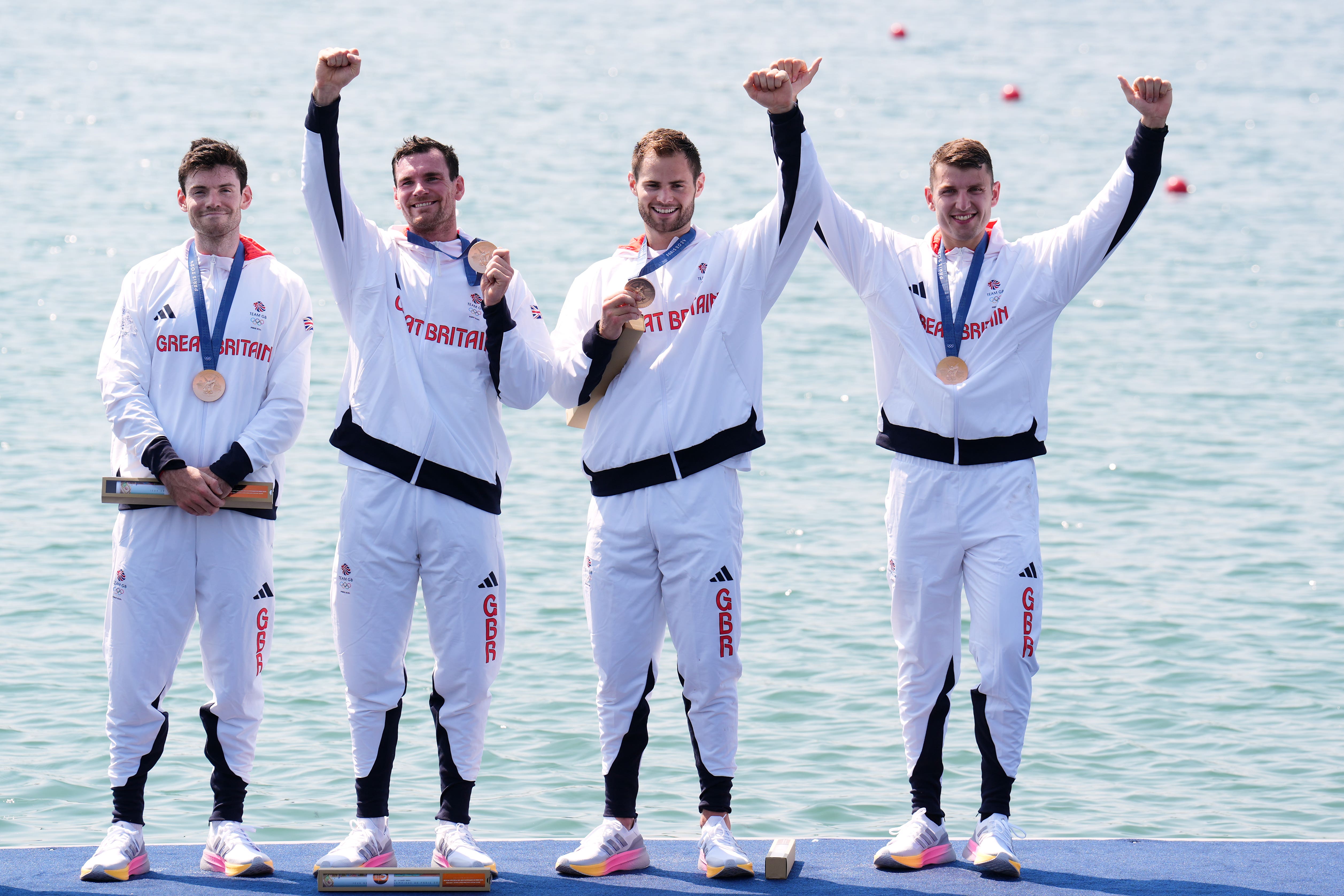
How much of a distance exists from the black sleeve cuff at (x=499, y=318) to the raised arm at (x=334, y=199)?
404 millimetres

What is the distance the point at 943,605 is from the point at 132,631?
237 cm

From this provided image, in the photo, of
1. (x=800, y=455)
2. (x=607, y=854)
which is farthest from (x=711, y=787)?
(x=800, y=455)

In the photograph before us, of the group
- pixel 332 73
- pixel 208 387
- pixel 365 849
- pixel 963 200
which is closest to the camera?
pixel 332 73

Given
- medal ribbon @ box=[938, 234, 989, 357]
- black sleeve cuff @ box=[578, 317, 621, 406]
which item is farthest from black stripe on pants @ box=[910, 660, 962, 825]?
black sleeve cuff @ box=[578, 317, 621, 406]

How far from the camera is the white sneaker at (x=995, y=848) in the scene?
4.78 m

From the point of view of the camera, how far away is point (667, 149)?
484cm

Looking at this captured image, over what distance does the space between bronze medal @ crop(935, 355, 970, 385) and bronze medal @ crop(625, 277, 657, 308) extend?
35.5 inches

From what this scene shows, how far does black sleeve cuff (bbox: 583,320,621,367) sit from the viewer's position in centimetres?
478

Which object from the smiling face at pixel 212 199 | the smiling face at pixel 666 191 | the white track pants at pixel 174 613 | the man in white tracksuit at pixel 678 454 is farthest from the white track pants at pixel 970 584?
the smiling face at pixel 212 199

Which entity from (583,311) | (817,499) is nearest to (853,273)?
(583,311)

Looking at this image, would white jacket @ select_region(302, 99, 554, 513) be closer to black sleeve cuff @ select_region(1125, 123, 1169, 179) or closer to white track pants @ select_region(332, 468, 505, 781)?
white track pants @ select_region(332, 468, 505, 781)

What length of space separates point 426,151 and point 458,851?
2.00 m

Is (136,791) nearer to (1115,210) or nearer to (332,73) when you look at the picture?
(332,73)

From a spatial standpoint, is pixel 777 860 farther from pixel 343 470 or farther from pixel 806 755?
pixel 343 470
